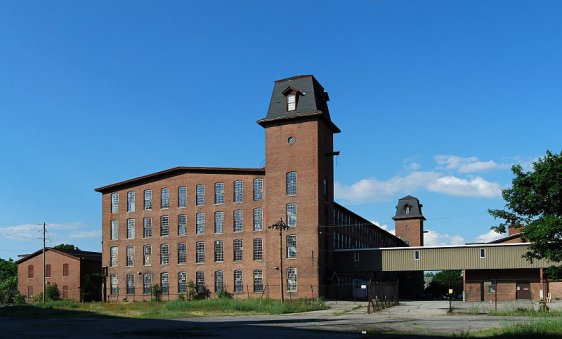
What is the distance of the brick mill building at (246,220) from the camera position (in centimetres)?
6347

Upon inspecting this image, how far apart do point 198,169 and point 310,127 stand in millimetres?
14225

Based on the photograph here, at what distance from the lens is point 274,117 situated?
65812mm

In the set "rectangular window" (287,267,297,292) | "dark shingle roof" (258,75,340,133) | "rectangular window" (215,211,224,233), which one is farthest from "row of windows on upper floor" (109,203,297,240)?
"dark shingle roof" (258,75,340,133)

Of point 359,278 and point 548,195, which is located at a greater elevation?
point 548,195

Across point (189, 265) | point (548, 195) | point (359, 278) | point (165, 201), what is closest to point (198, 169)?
point (165, 201)

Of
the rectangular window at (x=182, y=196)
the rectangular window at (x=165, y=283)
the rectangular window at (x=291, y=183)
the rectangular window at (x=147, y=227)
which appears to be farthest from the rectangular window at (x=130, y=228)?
the rectangular window at (x=291, y=183)

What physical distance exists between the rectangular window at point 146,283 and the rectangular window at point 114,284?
3.88m

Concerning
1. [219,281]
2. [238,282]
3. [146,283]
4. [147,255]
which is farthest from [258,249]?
[146,283]

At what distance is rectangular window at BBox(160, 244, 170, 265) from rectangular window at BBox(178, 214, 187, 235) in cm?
259

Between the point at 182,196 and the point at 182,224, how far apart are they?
3.17 m

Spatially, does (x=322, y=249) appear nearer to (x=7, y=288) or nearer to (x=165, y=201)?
(x=165, y=201)

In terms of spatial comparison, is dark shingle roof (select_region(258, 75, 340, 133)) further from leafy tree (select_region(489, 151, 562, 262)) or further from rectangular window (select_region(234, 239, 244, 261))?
leafy tree (select_region(489, 151, 562, 262))

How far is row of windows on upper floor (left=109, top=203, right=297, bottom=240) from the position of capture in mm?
64125

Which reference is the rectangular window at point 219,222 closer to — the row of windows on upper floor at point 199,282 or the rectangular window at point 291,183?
the row of windows on upper floor at point 199,282
